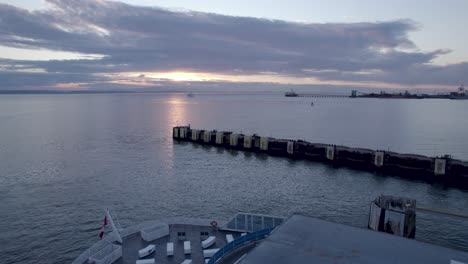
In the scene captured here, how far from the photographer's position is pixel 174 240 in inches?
955

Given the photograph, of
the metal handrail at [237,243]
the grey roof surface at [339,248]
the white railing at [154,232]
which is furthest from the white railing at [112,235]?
the grey roof surface at [339,248]

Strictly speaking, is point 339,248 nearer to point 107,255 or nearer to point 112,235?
point 107,255

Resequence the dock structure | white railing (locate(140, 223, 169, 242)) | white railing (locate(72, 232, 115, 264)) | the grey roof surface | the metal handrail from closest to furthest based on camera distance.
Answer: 1. the grey roof surface
2. the metal handrail
3. white railing (locate(72, 232, 115, 264))
4. white railing (locate(140, 223, 169, 242))
5. the dock structure

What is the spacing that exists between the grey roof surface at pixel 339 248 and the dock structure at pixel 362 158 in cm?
4470

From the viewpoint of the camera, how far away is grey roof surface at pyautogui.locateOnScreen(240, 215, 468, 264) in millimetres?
15656

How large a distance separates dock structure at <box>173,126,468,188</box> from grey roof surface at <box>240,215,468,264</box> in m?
44.7

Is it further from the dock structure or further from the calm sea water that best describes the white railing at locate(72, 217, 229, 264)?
the dock structure

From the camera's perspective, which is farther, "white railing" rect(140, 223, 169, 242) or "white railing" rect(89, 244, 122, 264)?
"white railing" rect(140, 223, 169, 242)

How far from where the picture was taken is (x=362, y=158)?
63.5 m

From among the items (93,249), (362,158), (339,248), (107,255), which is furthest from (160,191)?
(362,158)

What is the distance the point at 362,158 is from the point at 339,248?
5098cm

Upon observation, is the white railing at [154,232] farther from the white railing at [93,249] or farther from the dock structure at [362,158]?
the dock structure at [362,158]

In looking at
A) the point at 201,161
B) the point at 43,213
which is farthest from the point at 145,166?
the point at 43,213

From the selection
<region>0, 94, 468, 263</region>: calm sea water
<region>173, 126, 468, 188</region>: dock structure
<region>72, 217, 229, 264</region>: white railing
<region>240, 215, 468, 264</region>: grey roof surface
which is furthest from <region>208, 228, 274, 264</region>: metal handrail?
<region>173, 126, 468, 188</region>: dock structure
